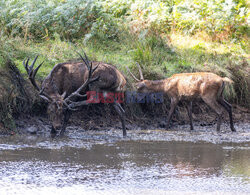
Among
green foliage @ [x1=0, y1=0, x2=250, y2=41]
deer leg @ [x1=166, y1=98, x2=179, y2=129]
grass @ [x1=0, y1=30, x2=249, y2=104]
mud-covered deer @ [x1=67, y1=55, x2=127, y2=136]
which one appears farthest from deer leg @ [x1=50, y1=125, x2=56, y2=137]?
green foliage @ [x1=0, y1=0, x2=250, y2=41]

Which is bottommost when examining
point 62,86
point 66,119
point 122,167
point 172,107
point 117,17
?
point 122,167

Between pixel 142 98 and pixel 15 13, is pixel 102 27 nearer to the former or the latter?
pixel 15 13

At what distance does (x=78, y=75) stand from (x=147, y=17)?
5.88m

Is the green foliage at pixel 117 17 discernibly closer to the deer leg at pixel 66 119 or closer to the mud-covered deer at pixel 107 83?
the mud-covered deer at pixel 107 83

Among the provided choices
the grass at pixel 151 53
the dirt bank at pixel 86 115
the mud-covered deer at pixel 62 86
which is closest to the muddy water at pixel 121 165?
the mud-covered deer at pixel 62 86

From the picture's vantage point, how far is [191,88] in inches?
416

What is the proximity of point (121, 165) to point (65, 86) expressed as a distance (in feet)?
11.2

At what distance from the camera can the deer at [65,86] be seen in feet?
28.9

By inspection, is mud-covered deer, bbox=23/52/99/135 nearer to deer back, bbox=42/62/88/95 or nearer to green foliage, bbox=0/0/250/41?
deer back, bbox=42/62/88/95

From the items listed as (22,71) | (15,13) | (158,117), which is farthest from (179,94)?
(15,13)

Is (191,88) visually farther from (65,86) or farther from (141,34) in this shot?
(141,34)

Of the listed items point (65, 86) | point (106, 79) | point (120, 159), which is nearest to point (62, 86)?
point (65, 86)

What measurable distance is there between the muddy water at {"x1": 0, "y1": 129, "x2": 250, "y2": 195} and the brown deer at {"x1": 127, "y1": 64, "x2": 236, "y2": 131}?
154cm

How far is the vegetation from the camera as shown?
11.9 m
